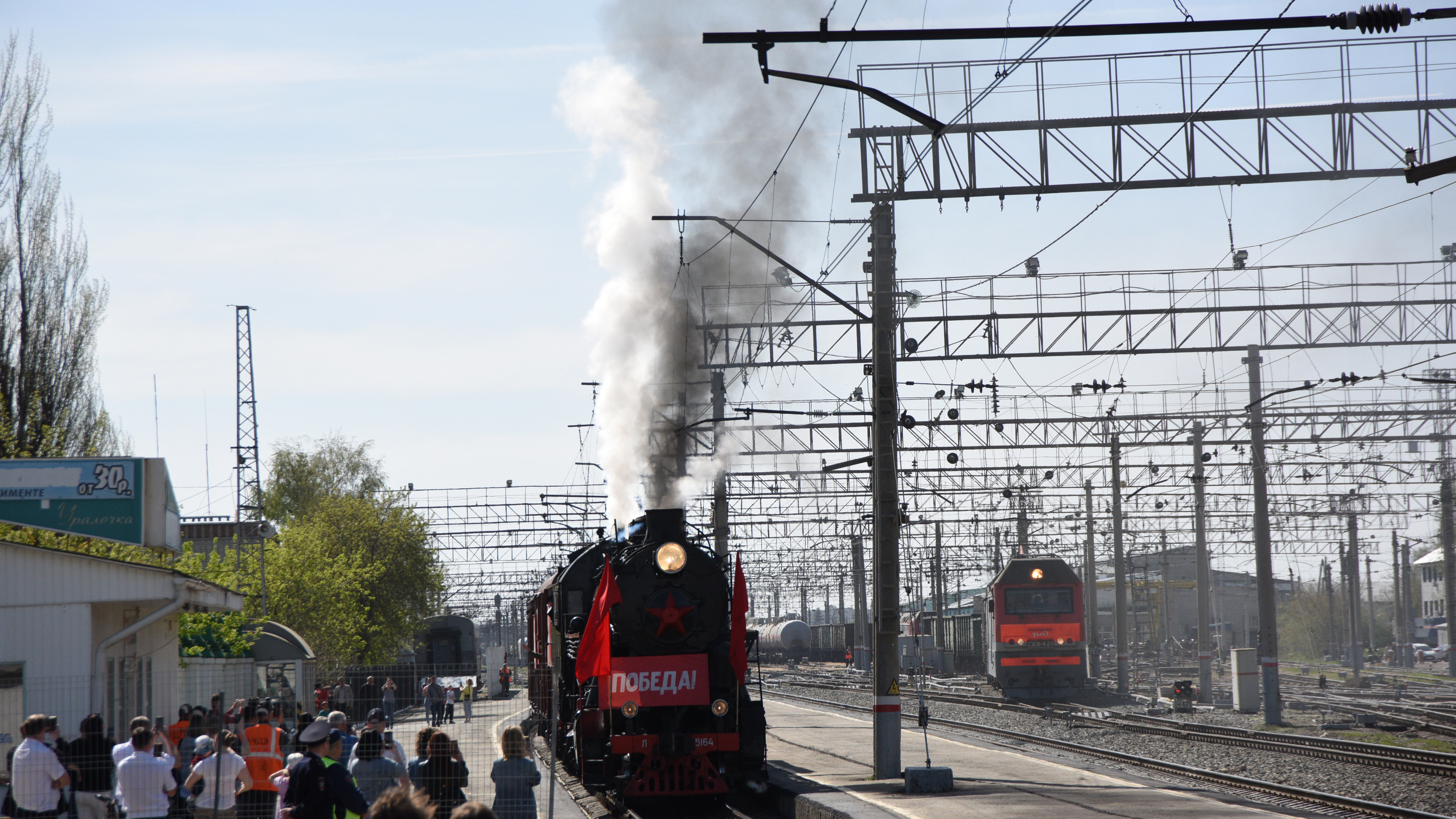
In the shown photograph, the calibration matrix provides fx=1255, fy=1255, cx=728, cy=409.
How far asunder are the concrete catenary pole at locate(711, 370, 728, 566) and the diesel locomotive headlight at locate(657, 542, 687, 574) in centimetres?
1149

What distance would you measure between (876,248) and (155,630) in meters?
13.3

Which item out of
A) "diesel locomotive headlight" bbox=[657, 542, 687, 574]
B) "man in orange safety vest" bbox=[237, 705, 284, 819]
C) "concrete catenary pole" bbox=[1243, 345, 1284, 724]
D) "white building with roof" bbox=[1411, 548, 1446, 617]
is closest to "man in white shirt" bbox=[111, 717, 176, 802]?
"man in orange safety vest" bbox=[237, 705, 284, 819]

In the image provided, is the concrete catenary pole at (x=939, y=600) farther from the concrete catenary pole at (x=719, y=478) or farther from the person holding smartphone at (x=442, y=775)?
the person holding smartphone at (x=442, y=775)

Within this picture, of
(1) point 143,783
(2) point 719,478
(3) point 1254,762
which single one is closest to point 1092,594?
(2) point 719,478

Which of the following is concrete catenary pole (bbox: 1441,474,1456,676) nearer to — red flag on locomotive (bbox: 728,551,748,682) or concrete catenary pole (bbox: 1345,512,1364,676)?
concrete catenary pole (bbox: 1345,512,1364,676)

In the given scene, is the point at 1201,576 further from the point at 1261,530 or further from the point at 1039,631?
the point at 1261,530

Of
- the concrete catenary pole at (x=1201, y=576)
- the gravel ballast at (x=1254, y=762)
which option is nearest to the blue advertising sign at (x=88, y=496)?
the gravel ballast at (x=1254, y=762)

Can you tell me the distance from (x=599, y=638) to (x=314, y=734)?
228 inches

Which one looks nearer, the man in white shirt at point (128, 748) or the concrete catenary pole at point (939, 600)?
the man in white shirt at point (128, 748)

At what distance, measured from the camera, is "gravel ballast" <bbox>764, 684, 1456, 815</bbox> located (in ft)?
51.5

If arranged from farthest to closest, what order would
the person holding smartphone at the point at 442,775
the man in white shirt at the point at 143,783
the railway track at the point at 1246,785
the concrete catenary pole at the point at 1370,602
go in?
the concrete catenary pole at the point at 1370,602, the railway track at the point at 1246,785, the man in white shirt at the point at 143,783, the person holding smartphone at the point at 442,775

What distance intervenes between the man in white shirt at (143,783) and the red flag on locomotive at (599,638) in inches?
175

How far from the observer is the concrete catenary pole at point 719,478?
27.2m

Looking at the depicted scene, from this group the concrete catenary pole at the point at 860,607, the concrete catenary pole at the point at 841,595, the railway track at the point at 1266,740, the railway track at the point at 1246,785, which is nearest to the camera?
the railway track at the point at 1246,785
